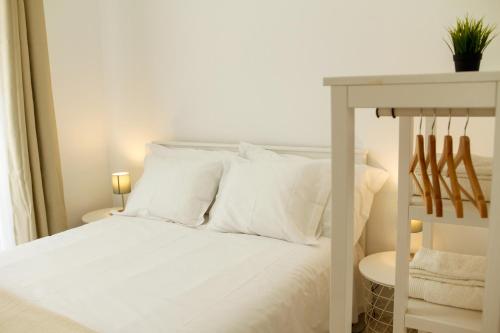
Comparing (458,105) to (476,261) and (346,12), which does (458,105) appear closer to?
(476,261)

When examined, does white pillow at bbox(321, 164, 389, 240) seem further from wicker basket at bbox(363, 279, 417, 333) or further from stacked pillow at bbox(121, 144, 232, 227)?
stacked pillow at bbox(121, 144, 232, 227)

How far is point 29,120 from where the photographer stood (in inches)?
109

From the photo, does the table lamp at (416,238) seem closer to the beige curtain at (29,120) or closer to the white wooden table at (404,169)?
the white wooden table at (404,169)

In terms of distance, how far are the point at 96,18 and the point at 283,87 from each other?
1659mm

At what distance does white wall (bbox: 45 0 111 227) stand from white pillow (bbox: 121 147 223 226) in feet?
2.59

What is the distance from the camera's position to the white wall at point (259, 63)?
7.33 feet

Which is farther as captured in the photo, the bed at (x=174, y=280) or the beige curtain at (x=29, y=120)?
the beige curtain at (x=29, y=120)

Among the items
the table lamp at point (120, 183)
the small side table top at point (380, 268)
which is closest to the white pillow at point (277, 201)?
the small side table top at point (380, 268)

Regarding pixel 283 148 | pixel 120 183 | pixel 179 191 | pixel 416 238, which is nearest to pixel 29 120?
pixel 120 183

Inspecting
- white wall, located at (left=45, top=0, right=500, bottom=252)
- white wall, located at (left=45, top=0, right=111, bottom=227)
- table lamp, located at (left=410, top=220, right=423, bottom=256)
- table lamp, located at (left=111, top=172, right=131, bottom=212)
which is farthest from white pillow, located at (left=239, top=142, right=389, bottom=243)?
white wall, located at (left=45, top=0, right=111, bottom=227)

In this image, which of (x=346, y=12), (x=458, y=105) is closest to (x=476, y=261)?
(x=458, y=105)

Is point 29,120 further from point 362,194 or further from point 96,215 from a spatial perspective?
point 362,194

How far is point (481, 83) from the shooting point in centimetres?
86

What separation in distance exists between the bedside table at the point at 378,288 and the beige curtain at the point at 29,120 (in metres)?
2.04
